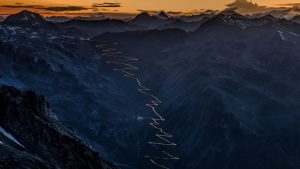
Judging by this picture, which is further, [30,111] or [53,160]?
[30,111]

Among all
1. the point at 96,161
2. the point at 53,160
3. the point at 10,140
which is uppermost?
the point at 10,140

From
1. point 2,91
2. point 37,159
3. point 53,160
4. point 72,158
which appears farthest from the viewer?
point 2,91

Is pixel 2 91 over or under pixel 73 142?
over

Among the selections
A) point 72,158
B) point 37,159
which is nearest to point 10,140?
point 37,159

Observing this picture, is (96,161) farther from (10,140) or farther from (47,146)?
(10,140)

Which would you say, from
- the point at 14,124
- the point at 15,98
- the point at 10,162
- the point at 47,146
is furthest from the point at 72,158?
the point at 10,162

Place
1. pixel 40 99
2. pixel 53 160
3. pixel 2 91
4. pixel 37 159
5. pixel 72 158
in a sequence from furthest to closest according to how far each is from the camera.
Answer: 1. pixel 40 99
2. pixel 2 91
3. pixel 72 158
4. pixel 53 160
5. pixel 37 159
